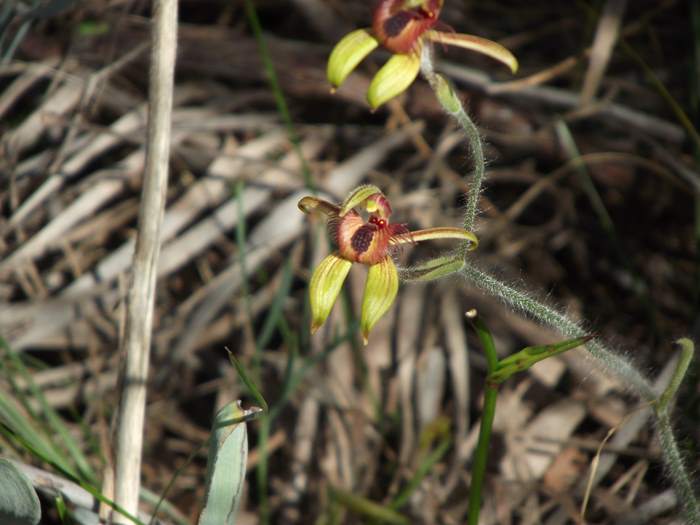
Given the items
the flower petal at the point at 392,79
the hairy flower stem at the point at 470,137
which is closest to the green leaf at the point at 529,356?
the hairy flower stem at the point at 470,137

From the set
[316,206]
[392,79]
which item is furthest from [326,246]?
[392,79]

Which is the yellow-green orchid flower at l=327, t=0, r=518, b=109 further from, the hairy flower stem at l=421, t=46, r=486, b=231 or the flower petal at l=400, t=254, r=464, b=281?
the flower petal at l=400, t=254, r=464, b=281

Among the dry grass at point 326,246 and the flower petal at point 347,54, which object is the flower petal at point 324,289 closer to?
the flower petal at point 347,54

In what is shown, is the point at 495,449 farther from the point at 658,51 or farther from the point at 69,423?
the point at 658,51

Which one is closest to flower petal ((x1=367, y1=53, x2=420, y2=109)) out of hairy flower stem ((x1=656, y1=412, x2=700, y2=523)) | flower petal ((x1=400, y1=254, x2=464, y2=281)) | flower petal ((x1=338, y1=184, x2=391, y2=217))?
flower petal ((x1=338, y1=184, x2=391, y2=217))

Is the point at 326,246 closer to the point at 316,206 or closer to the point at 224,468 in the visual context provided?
the point at 316,206

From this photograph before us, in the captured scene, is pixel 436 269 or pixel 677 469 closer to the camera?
pixel 436 269
